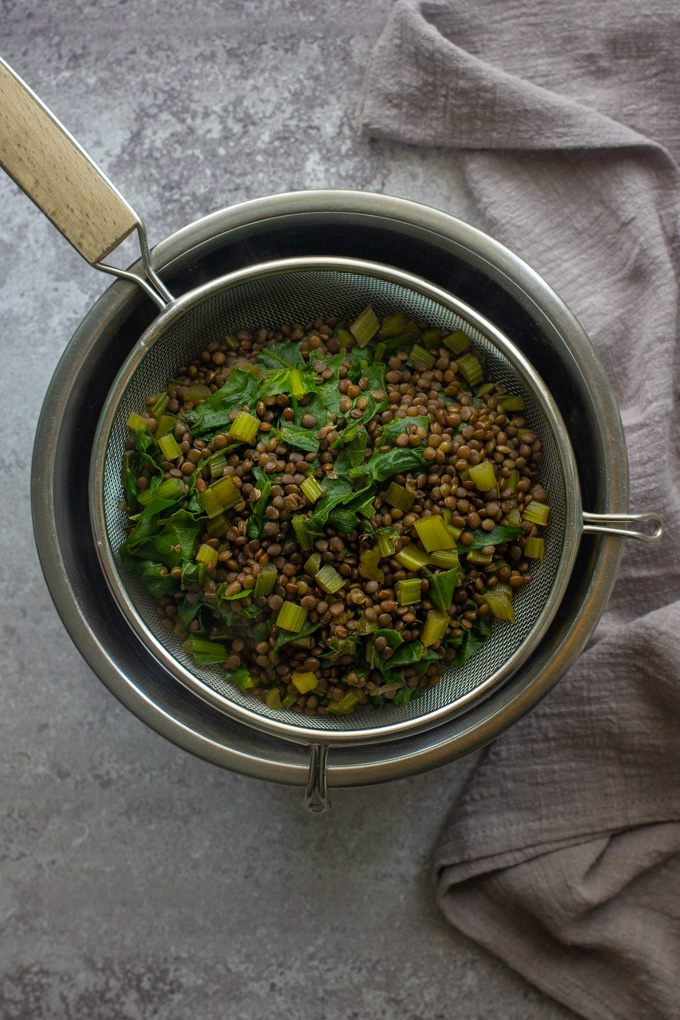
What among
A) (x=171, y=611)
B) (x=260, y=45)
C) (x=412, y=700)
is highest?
(x=260, y=45)

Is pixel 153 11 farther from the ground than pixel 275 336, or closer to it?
farther from the ground

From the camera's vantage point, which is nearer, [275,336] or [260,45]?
[275,336]

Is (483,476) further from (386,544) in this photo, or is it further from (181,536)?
(181,536)

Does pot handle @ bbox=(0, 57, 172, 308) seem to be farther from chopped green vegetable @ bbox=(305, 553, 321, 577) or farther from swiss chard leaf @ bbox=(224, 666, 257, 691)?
swiss chard leaf @ bbox=(224, 666, 257, 691)

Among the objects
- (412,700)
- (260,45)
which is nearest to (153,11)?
(260,45)

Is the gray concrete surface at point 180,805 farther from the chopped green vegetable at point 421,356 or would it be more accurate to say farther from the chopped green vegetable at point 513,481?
the chopped green vegetable at point 513,481

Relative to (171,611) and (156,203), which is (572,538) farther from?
(156,203)
